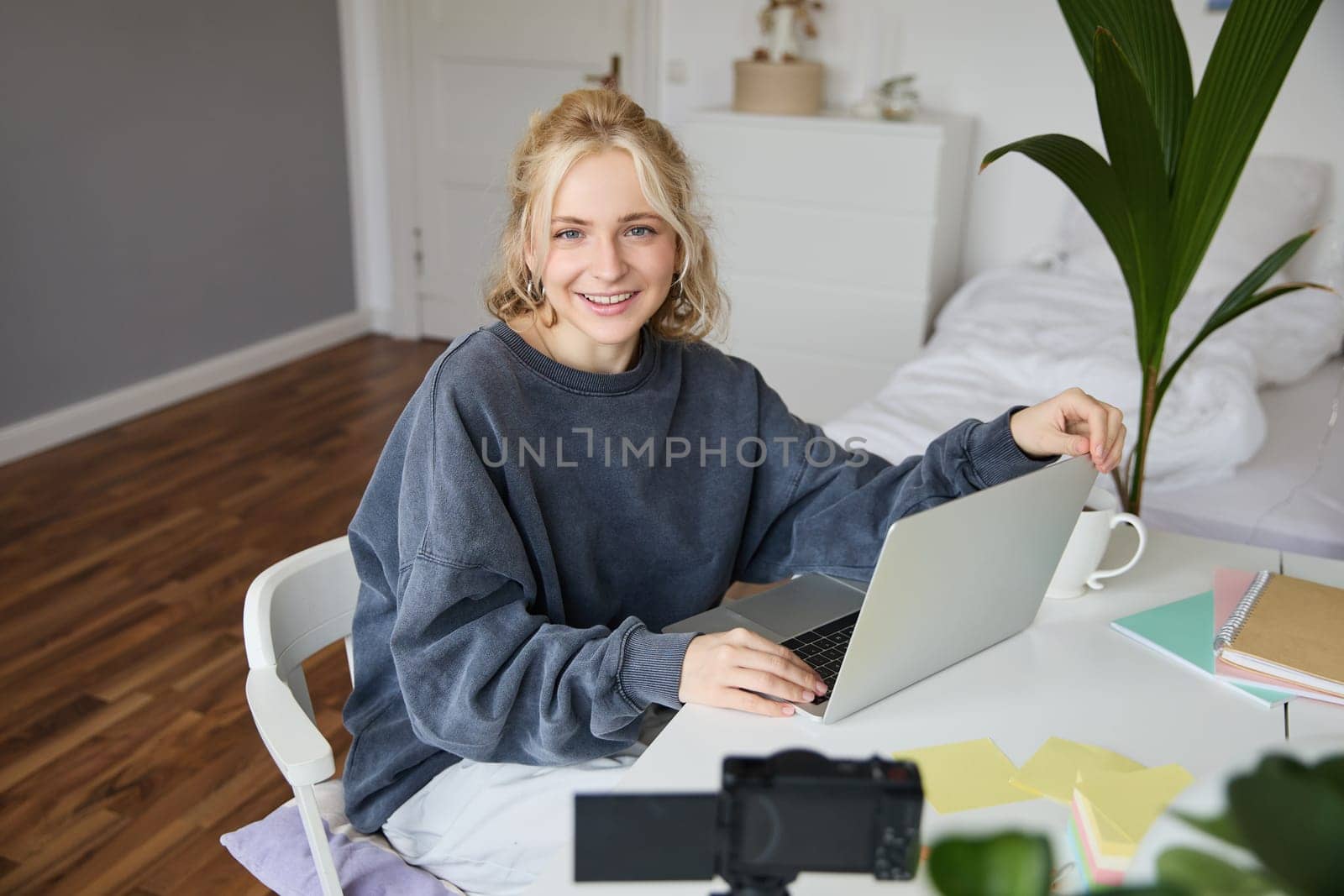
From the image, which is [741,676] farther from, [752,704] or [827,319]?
[827,319]

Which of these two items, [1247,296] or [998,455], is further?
[1247,296]

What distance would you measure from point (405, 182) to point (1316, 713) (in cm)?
406

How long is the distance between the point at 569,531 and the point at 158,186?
303 centimetres

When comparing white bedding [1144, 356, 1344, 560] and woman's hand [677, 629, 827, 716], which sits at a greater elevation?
woman's hand [677, 629, 827, 716]

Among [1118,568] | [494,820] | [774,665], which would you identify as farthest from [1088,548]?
[494,820]

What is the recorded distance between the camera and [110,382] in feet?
12.3

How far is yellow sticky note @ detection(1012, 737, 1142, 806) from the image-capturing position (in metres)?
0.97

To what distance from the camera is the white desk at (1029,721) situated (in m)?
0.96

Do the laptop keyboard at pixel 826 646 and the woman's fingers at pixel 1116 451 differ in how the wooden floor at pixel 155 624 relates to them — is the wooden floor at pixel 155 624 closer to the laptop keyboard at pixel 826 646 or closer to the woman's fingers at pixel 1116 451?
the laptop keyboard at pixel 826 646

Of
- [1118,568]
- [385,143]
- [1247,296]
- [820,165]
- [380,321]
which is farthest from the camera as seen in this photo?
[380,321]

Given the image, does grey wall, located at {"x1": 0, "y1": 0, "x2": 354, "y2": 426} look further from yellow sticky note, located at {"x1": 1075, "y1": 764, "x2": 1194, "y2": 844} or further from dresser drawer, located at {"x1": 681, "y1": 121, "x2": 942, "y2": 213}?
yellow sticky note, located at {"x1": 1075, "y1": 764, "x2": 1194, "y2": 844}

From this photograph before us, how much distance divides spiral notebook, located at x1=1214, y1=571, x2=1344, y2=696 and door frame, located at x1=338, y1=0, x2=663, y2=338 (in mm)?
3293

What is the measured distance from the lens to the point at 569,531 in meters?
1.29

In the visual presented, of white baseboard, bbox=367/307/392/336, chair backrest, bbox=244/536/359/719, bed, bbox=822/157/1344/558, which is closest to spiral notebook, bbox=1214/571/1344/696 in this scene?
bed, bbox=822/157/1344/558
